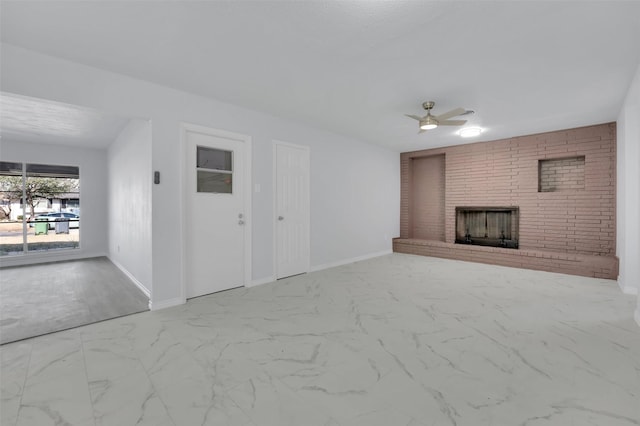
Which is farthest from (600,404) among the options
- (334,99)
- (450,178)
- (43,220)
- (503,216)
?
(43,220)

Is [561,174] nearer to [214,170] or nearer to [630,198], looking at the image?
[630,198]

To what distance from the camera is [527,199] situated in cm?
542

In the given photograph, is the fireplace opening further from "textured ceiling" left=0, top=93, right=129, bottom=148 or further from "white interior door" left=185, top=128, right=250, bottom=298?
"textured ceiling" left=0, top=93, right=129, bottom=148

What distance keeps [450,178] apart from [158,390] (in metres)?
6.26

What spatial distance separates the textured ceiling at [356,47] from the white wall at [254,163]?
17 centimetres

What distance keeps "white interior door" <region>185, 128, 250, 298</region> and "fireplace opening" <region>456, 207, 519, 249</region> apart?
188 inches

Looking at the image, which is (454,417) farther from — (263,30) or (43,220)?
(43,220)

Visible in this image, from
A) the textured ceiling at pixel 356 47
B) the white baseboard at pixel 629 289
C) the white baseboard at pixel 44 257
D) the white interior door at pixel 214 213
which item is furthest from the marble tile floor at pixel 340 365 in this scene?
the white baseboard at pixel 44 257

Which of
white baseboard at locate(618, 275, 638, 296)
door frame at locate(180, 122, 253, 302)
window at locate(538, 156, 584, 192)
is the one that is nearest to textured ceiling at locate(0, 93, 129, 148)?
door frame at locate(180, 122, 253, 302)

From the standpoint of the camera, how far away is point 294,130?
4.52 meters

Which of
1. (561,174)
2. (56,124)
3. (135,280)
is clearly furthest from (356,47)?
(561,174)

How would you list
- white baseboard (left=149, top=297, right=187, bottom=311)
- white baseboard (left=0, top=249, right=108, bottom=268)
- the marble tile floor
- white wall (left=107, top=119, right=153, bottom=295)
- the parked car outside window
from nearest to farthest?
the marble tile floor → white baseboard (left=149, top=297, right=187, bottom=311) → white wall (left=107, top=119, right=153, bottom=295) → white baseboard (left=0, top=249, right=108, bottom=268) → the parked car outside window

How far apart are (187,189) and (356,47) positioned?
7.93 feet

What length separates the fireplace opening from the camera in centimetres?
567
